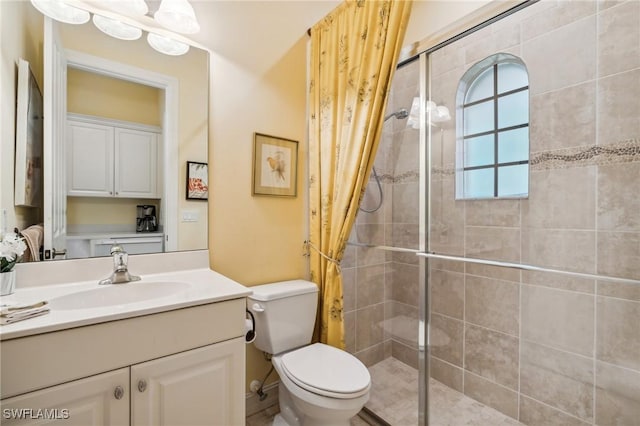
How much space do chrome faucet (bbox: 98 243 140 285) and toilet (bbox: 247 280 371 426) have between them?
1.90 ft

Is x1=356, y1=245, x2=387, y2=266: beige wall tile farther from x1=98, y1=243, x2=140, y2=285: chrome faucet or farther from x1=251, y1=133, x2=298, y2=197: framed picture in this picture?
x1=98, y1=243, x2=140, y2=285: chrome faucet

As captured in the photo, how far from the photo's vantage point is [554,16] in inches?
60.3

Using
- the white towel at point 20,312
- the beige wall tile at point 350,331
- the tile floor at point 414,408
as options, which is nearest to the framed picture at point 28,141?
the white towel at point 20,312

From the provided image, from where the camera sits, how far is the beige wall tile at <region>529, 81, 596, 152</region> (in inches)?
57.4

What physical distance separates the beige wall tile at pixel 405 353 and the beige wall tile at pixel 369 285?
0.33 m

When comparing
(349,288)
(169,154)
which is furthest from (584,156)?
(169,154)

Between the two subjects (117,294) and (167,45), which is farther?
(167,45)

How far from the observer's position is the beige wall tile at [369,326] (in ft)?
6.95

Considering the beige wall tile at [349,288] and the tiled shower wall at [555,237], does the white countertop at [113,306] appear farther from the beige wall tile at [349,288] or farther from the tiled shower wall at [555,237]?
the tiled shower wall at [555,237]

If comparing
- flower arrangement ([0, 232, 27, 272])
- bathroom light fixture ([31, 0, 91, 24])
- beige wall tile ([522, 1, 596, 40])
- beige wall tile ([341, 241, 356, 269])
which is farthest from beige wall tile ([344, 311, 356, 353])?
bathroom light fixture ([31, 0, 91, 24])

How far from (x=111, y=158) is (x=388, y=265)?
176 cm

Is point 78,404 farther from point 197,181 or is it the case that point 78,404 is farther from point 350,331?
point 350,331

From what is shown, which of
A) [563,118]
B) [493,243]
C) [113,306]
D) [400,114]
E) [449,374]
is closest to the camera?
[113,306]

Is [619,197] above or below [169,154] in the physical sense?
below
